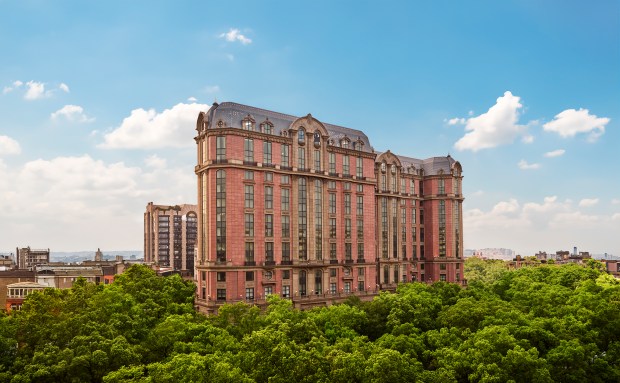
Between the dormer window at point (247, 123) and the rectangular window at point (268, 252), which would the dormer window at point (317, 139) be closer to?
the dormer window at point (247, 123)

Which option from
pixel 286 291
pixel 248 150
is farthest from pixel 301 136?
pixel 286 291

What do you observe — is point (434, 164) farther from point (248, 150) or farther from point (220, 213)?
point (220, 213)

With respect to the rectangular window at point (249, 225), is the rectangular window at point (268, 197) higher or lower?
higher

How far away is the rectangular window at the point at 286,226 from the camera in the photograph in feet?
268

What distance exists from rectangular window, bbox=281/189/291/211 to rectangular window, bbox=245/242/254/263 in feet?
31.3

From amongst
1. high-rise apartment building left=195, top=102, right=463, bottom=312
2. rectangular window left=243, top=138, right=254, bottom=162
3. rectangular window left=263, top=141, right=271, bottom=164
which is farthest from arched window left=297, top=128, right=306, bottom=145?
rectangular window left=243, top=138, right=254, bottom=162

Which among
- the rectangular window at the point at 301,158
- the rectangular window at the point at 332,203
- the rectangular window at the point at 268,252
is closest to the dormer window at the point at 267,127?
the rectangular window at the point at 301,158

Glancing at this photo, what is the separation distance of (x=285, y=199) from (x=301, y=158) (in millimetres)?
8618

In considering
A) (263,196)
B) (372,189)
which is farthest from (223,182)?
(372,189)

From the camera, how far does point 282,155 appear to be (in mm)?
82188

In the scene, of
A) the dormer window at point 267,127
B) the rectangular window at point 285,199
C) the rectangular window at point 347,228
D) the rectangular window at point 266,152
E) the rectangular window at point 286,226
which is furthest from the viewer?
the rectangular window at point 347,228

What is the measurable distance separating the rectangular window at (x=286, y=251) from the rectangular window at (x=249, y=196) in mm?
9812

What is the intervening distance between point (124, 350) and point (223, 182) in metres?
41.6

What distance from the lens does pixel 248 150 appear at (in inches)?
3066
